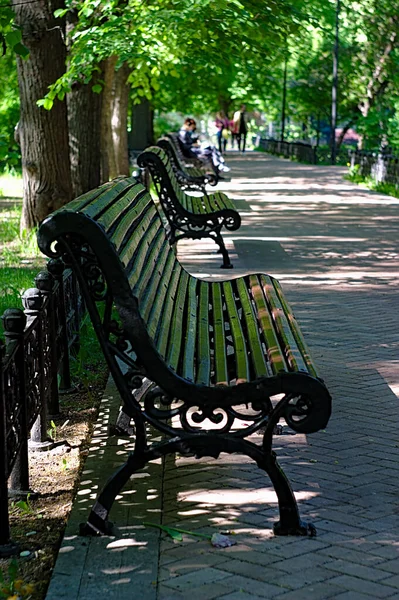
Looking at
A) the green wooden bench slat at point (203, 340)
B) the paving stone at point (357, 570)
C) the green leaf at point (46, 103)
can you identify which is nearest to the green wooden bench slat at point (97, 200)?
the green wooden bench slat at point (203, 340)

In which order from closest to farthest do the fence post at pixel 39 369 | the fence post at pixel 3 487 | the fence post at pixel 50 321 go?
the fence post at pixel 3 487, the fence post at pixel 39 369, the fence post at pixel 50 321

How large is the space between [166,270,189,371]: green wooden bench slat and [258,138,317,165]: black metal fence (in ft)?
118

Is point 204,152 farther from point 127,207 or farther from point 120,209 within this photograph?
point 120,209

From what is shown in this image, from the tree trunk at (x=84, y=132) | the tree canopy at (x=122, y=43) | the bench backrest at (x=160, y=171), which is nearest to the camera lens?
the bench backrest at (x=160, y=171)

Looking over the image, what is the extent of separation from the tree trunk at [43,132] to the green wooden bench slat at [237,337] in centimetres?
699

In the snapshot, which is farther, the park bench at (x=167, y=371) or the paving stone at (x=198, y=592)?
the park bench at (x=167, y=371)

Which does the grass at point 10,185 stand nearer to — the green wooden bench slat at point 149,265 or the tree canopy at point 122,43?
the tree canopy at point 122,43

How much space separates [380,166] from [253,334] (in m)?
21.6

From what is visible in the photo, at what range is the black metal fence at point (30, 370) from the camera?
13.3 feet

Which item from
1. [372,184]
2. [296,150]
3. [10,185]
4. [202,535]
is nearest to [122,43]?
[202,535]

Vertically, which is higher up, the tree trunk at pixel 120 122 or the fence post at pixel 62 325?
the tree trunk at pixel 120 122

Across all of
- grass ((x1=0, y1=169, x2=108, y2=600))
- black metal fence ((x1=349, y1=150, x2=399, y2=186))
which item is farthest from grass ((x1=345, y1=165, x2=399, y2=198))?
grass ((x1=0, y1=169, x2=108, y2=600))

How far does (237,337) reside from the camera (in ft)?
16.6

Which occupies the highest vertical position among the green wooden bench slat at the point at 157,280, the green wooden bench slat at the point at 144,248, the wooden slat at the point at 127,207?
the wooden slat at the point at 127,207
